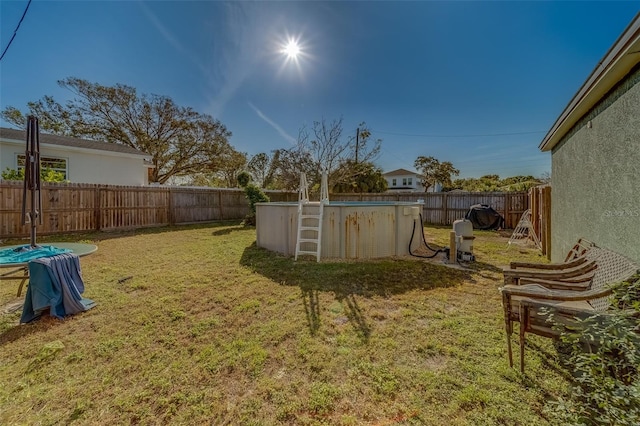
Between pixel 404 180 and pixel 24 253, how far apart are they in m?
36.6

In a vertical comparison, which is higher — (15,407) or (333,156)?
(333,156)

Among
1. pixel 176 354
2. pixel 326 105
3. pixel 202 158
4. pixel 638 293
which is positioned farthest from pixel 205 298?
pixel 202 158

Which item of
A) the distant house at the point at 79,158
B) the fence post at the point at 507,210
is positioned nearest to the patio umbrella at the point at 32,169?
the distant house at the point at 79,158

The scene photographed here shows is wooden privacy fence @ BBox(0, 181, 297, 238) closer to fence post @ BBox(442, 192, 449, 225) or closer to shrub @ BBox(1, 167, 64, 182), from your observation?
shrub @ BBox(1, 167, 64, 182)

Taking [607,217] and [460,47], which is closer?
[607,217]

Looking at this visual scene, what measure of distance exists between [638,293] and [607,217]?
141cm

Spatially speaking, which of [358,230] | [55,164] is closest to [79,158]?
[55,164]

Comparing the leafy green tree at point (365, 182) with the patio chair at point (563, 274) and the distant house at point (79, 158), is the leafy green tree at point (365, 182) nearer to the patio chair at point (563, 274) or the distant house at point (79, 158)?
the distant house at point (79, 158)

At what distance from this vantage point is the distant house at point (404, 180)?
114 feet

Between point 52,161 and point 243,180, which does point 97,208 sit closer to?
point 52,161

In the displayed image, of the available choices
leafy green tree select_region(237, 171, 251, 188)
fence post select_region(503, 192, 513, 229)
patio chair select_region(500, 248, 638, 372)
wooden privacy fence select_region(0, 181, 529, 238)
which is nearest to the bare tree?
wooden privacy fence select_region(0, 181, 529, 238)

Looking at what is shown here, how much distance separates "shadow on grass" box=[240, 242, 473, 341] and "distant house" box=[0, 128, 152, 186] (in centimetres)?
1129

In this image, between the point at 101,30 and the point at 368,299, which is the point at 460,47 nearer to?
Answer: the point at 368,299

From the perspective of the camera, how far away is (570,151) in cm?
414
